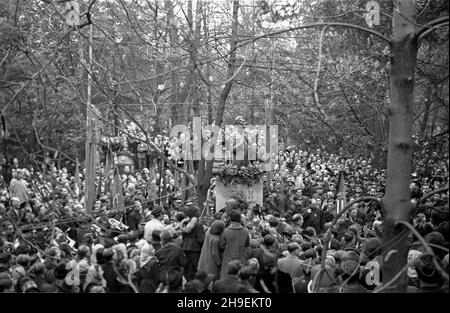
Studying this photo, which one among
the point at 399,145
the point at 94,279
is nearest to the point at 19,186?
the point at 94,279

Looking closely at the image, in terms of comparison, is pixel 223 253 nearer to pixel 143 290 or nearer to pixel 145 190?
pixel 143 290

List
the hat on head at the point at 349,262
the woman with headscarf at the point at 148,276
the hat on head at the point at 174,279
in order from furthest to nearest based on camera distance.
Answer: the woman with headscarf at the point at 148,276 < the hat on head at the point at 349,262 < the hat on head at the point at 174,279

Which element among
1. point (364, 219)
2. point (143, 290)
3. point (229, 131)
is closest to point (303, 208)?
point (364, 219)

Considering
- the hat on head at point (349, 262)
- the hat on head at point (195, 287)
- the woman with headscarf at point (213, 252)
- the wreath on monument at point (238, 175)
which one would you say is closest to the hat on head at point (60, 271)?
the hat on head at point (195, 287)

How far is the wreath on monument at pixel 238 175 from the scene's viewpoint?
17.4 metres

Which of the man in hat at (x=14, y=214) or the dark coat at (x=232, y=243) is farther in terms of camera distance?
the dark coat at (x=232, y=243)

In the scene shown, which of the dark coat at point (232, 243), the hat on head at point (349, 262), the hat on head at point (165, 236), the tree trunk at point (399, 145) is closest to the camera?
the tree trunk at point (399, 145)

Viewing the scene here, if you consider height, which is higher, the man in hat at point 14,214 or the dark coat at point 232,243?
the man in hat at point 14,214

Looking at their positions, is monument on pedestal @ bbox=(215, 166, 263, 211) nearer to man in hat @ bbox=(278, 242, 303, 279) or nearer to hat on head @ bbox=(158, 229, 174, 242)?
hat on head @ bbox=(158, 229, 174, 242)

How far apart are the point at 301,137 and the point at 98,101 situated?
13277 mm

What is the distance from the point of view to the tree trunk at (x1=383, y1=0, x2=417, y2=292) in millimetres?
4590

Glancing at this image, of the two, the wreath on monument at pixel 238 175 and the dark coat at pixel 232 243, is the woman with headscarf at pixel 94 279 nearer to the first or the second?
the dark coat at pixel 232 243

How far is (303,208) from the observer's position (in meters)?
18.6

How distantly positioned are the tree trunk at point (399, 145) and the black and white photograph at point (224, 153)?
1 centimetres
